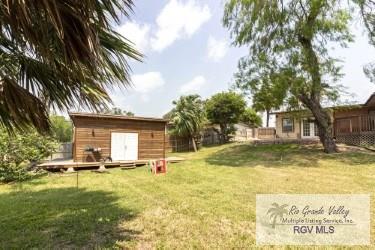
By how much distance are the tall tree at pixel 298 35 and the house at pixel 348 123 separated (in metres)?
3.34

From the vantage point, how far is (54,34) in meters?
2.73

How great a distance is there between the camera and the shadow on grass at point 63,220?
4957 millimetres

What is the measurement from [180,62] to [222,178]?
19.7ft

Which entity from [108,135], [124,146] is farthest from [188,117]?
[108,135]

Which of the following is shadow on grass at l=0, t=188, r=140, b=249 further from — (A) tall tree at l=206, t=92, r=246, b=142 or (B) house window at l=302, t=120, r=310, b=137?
(B) house window at l=302, t=120, r=310, b=137

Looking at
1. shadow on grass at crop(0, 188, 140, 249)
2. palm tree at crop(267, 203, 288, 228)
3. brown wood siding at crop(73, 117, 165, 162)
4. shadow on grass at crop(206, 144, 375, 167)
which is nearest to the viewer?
shadow on grass at crop(0, 188, 140, 249)

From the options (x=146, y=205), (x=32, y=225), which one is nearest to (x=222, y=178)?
(x=146, y=205)

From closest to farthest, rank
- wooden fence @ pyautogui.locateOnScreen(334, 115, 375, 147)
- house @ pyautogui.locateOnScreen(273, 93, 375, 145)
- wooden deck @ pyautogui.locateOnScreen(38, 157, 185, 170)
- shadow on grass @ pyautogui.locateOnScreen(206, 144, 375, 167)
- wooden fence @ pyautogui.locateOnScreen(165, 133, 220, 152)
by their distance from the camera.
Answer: wooden deck @ pyautogui.locateOnScreen(38, 157, 185, 170) → shadow on grass @ pyautogui.locateOnScreen(206, 144, 375, 167) → house @ pyautogui.locateOnScreen(273, 93, 375, 145) → wooden fence @ pyautogui.locateOnScreen(334, 115, 375, 147) → wooden fence @ pyautogui.locateOnScreen(165, 133, 220, 152)

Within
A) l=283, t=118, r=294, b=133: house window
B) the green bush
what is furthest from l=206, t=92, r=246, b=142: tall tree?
the green bush

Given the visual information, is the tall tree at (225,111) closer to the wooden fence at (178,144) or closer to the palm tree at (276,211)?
the wooden fence at (178,144)

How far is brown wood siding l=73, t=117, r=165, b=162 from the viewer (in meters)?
17.6

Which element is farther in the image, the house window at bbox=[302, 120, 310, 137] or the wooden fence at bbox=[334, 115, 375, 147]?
the house window at bbox=[302, 120, 310, 137]

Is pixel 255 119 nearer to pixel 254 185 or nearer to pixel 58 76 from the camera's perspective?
pixel 254 185

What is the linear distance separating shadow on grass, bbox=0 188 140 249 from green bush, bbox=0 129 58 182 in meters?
3.57
